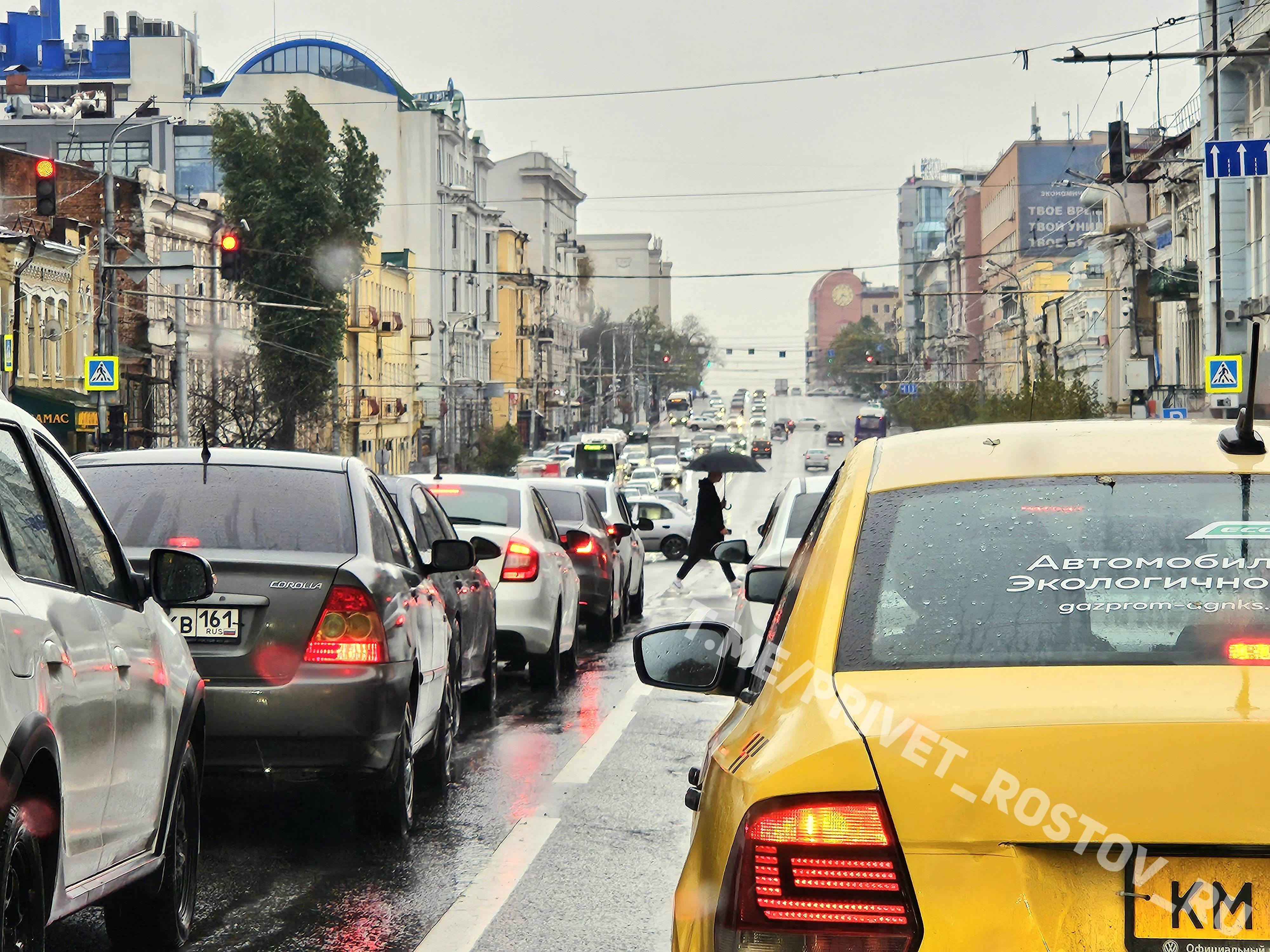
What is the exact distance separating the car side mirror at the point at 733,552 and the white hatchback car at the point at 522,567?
1338 millimetres

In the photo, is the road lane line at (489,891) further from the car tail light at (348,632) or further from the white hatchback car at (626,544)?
the white hatchback car at (626,544)

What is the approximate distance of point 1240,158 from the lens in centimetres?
3081

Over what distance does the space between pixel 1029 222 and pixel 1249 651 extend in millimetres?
140816

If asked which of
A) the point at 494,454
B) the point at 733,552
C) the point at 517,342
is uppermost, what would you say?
the point at 517,342

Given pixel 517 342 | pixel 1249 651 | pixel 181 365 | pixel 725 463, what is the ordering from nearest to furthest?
pixel 1249 651, pixel 725 463, pixel 181 365, pixel 517 342

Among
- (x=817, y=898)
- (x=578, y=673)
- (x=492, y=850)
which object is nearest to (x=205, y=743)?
(x=492, y=850)

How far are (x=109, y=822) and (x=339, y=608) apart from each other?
2.64 metres

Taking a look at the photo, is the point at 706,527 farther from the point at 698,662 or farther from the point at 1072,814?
the point at 1072,814

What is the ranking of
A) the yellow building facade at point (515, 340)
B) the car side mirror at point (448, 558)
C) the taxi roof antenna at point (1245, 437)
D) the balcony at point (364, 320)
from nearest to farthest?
the taxi roof antenna at point (1245, 437) < the car side mirror at point (448, 558) < the balcony at point (364, 320) < the yellow building facade at point (515, 340)

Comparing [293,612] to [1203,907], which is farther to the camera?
[293,612]

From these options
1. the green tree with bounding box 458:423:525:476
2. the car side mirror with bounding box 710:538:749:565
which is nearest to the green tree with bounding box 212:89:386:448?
the green tree with bounding box 458:423:525:476

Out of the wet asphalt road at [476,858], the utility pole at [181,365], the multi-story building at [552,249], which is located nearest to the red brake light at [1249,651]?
the wet asphalt road at [476,858]

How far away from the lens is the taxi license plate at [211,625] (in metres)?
7.68

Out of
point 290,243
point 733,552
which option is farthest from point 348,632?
point 290,243
